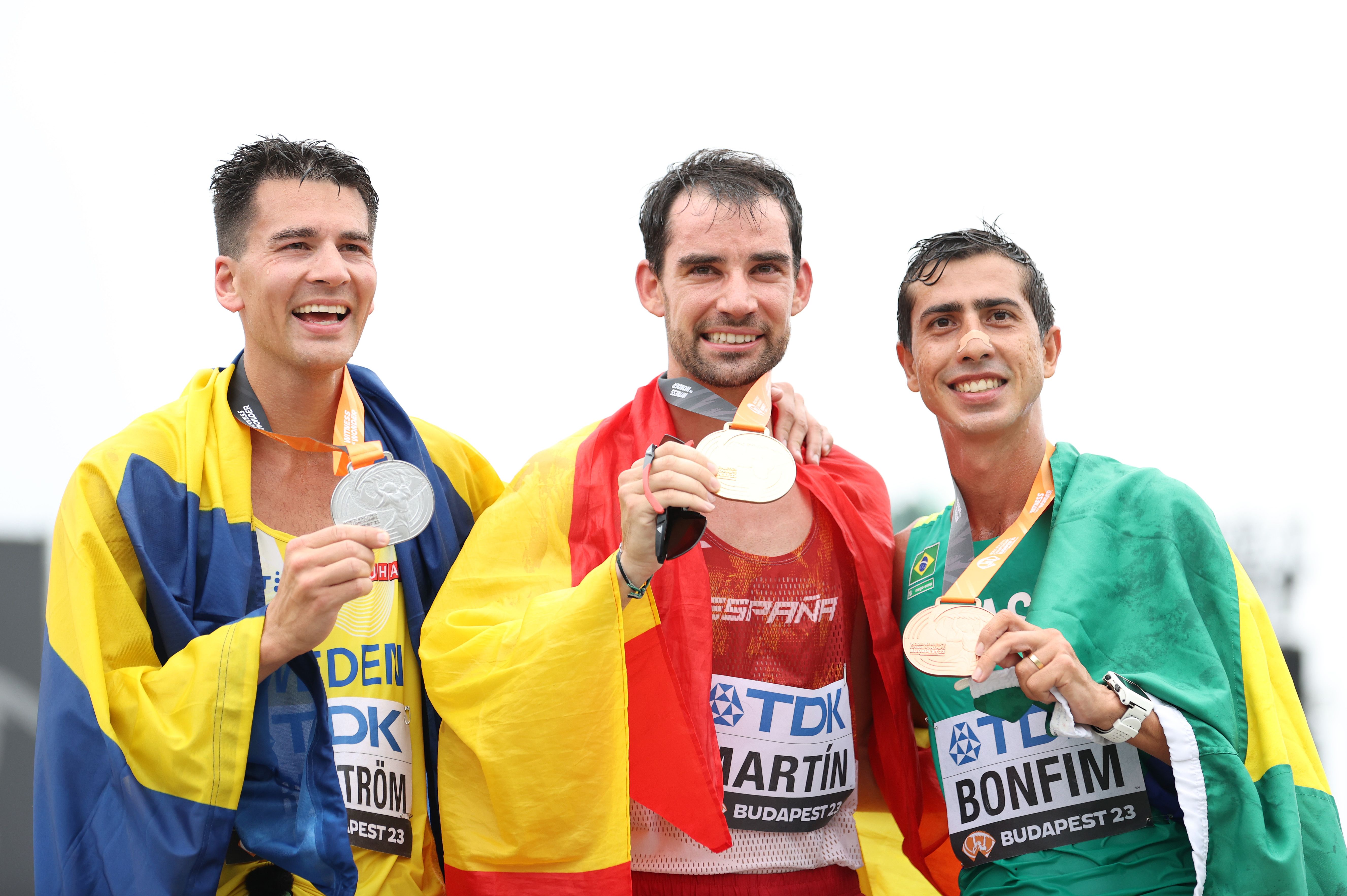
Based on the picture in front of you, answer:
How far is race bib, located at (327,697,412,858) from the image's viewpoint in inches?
108

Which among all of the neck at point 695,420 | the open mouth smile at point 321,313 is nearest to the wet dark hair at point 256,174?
the open mouth smile at point 321,313

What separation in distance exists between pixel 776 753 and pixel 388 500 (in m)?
1.26

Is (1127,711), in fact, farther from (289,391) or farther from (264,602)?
(289,391)

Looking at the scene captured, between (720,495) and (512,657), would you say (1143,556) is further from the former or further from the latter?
(512,657)

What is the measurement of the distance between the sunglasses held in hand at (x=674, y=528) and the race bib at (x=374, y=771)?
3.35ft

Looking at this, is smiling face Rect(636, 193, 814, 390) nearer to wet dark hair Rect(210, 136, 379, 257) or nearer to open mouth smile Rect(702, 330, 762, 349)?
open mouth smile Rect(702, 330, 762, 349)

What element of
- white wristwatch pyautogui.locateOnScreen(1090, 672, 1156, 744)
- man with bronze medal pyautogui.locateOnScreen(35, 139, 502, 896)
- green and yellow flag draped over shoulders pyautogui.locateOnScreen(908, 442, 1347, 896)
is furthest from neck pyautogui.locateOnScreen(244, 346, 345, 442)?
white wristwatch pyautogui.locateOnScreen(1090, 672, 1156, 744)

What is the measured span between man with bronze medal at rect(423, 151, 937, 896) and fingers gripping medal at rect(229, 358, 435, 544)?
0.80 feet

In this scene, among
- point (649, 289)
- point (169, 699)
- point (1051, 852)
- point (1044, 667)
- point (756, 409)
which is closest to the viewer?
point (1044, 667)

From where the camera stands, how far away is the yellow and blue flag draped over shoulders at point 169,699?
2.43m

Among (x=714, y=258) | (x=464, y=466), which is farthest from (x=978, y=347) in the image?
(x=464, y=466)

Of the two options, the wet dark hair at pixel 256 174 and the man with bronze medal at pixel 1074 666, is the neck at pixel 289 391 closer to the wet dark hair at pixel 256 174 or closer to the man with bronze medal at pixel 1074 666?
the wet dark hair at pixel 256 174

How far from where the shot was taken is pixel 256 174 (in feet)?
10.2

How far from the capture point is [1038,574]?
9.29 ft
